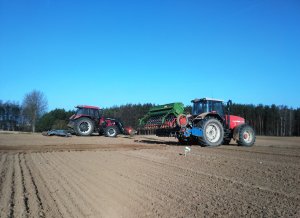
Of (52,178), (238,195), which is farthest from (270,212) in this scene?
(52,178)

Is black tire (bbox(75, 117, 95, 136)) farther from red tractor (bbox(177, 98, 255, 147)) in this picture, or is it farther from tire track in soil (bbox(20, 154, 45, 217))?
tire track in soil (bbox(20, 154, 45, 217))

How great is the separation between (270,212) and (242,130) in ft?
39.8

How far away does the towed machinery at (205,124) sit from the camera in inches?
626

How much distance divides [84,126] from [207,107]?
11898 mm

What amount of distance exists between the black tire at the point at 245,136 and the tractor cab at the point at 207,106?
44.6 inches

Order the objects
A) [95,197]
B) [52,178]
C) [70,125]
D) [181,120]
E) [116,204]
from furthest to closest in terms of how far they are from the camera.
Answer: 1. [70,125]
2. [181,120]
3. [52,178]
4. [95,197]
5. [116,204]

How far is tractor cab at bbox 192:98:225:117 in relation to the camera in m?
16.7

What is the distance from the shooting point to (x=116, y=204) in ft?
18.8

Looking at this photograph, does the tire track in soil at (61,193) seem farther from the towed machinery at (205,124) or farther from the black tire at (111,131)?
the black tire at (111,131)

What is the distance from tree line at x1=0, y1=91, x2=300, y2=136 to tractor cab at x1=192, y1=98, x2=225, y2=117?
131 ft

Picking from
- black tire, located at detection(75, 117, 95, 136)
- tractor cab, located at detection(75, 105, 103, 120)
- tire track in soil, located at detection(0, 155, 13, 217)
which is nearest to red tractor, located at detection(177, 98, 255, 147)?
tire track in soil, located at detection(0, 155, 13, 217)

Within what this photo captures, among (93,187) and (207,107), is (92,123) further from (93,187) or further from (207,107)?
(93,187)

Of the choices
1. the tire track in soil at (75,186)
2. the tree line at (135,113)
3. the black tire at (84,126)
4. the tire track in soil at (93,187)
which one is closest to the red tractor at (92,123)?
the black tire at (84,126)

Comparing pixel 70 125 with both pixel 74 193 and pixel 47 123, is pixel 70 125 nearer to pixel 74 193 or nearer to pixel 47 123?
pixel 74 193
